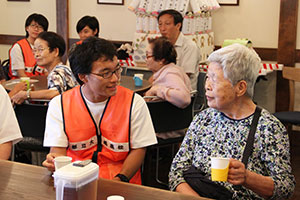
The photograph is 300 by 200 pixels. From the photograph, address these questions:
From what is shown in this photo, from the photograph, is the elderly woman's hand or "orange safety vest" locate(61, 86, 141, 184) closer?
the elderly woman's hand

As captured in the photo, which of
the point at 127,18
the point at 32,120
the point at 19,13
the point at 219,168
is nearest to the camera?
the point at 219,168

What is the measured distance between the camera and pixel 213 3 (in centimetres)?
544

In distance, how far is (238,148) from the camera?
81.0 inches

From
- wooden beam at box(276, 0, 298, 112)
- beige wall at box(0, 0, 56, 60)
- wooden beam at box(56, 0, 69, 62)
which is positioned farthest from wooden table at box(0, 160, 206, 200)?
beige wall at box(0, 0, 56, 60)

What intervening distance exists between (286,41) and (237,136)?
3.57m

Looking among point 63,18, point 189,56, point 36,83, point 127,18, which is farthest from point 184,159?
point 63,18

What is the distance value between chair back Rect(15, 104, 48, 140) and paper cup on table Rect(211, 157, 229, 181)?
171 cm

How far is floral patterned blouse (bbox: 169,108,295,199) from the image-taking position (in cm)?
199

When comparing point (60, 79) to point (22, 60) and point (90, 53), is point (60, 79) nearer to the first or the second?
point (90, 53)

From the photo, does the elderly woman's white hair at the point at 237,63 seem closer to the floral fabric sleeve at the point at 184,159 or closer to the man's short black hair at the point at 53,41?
the floral fabric sleeve at the point at 184,159

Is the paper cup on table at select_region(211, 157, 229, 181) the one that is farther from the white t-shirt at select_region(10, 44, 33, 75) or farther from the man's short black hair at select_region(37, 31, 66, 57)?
the white t-shirt at select_region(10, 44, 33, 75)

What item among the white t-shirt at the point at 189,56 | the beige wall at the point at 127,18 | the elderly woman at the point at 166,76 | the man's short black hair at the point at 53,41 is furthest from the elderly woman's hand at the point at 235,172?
the beige wall at the point at 127,18

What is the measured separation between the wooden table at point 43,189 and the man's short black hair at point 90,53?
2.13 ft

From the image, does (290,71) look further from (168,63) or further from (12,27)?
(12,27)
